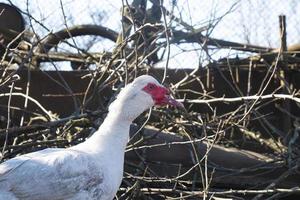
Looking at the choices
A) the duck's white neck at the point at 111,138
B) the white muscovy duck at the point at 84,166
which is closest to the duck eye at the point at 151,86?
the white muscovy duck at the point at 84,166

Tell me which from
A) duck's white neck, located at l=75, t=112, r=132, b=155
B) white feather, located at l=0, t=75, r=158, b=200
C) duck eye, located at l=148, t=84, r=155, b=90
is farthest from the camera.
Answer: duck eye, located at l=148, t=84, r=155, b=90

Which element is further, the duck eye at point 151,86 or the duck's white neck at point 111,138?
the duck eye at point 151,86

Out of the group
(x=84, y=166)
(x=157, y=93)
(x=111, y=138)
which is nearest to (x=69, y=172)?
(x=84, y=166)

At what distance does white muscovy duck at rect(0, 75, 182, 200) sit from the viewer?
11.3ft

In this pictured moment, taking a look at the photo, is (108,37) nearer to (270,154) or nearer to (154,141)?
(154,141)

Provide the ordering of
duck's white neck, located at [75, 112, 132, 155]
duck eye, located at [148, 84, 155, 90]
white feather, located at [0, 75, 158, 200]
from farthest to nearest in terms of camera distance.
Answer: duck eye, located at [148, 84, 155, 90], duck's white neck, located at [75, 112, 132, 155], white feather, located at [0, 75, 158, 200]

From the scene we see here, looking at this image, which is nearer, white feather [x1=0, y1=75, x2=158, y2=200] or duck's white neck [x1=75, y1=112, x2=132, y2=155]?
white feather [x1=0, y1=75, x2=158, y2=200]

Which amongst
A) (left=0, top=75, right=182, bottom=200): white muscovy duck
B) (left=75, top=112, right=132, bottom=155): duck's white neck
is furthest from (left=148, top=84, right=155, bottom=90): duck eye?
(left=75, top=112, right=132, bottom=155): duck's white neck

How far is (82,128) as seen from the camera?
485 cm

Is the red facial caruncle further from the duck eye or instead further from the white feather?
the white feather

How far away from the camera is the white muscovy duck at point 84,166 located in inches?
136

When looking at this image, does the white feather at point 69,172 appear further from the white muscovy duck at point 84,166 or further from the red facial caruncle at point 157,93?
the red facial caruncle at point 157,93

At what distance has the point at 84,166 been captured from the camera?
3.55m

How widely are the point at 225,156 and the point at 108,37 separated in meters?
1.44
